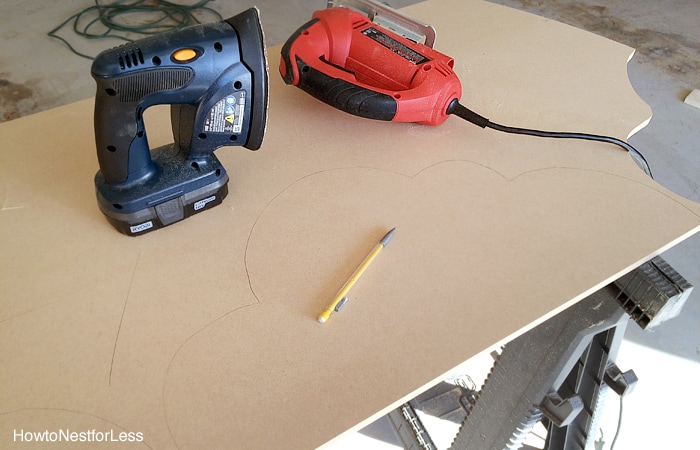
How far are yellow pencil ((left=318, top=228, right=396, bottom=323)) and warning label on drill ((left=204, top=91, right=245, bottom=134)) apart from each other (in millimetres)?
253

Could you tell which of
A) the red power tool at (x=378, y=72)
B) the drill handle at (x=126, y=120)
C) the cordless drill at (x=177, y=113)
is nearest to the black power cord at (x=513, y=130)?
the red power tool at (x=378, y=72)

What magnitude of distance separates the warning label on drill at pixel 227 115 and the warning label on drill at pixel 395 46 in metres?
0.35

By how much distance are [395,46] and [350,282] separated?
0.47 metres

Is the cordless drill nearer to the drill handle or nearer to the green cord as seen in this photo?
the drill handle

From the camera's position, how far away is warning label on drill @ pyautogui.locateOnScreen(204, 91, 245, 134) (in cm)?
71

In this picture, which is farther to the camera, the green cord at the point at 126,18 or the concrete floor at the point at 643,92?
the green cord at the point at 126,18

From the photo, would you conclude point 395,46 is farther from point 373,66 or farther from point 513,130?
point 513,130

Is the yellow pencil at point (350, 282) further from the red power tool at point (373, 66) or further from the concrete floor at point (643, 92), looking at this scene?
the concrete floor at point (643, 92)

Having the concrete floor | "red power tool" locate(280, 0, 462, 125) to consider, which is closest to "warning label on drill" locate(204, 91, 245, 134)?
"red power tool" locate(280, 0, 462, 125)

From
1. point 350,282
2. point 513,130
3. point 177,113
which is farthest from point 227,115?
point 513,130

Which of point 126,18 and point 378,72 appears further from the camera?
point 126,18

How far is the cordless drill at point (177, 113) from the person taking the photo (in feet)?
2.14

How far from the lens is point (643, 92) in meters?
2.29

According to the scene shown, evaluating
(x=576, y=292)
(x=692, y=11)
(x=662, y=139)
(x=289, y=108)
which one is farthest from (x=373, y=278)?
(x=692, y=11)
